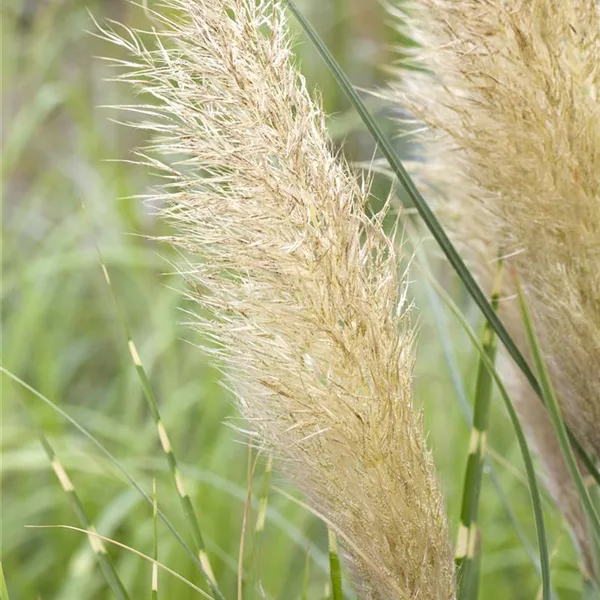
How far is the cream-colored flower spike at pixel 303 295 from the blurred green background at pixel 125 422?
330mm

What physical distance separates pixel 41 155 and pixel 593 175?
3.40 meters

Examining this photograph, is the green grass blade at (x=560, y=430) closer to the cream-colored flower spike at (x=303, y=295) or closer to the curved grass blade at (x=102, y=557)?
the cream-colored flower spike at (x=303, y=295)

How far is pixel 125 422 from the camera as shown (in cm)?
180

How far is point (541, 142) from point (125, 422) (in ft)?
4.41

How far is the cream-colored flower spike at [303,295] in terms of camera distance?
52 centimetres

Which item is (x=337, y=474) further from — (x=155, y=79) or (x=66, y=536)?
(x=66, y=536)

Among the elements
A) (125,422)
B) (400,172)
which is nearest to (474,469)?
(400,172)

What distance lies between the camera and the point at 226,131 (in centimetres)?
53

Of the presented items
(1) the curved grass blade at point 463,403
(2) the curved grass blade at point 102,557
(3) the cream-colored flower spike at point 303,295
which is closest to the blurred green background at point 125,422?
(1) the curved grass blade at point 463,403

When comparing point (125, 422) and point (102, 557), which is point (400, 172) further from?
point (125, 422)

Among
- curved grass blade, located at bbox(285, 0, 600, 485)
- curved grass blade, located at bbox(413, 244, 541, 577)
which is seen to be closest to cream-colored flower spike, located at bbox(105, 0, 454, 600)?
curved grass blade, located at bbox(285, 0, 600, 485)

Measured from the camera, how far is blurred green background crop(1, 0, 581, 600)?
1395mm

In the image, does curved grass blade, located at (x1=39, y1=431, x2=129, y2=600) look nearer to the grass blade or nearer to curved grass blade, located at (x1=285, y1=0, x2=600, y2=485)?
the grass blade

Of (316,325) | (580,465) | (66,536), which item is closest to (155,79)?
(316,325)
